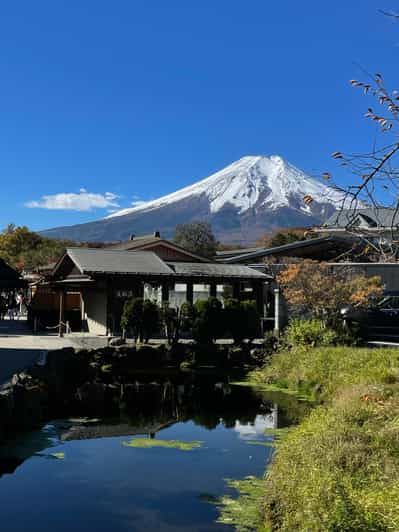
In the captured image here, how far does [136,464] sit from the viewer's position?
9.94 m

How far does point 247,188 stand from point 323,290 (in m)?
169

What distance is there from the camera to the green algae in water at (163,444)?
1102cm

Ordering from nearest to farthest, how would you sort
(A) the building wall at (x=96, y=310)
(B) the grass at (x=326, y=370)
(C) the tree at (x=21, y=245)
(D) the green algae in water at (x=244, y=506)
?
(D) the green algae in water at (x=244, y=506), (B) the grass at (x=326, y=370), (A) the building wall at (x=96, y=310), (C) the tree at (x=21, y=245)

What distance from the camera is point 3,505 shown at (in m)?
7.98

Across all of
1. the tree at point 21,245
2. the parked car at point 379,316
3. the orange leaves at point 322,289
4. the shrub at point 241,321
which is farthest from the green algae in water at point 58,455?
the tree at point 21,245

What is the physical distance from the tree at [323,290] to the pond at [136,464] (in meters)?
6.22

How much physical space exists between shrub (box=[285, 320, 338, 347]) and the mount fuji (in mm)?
123038

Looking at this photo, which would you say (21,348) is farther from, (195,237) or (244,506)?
(195,237)

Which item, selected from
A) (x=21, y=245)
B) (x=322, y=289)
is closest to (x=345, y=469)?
(x=322, y=289)

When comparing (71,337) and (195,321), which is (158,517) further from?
(71,337)

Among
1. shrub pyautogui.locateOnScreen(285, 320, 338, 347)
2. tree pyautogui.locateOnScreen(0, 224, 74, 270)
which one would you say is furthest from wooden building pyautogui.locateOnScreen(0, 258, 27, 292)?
tree pyautogui.locateOnScreen(0, 224, 74, 270)

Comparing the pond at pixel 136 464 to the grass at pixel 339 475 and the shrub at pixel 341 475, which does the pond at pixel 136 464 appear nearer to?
the grass at pixel 339 475

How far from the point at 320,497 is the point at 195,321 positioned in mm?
15796

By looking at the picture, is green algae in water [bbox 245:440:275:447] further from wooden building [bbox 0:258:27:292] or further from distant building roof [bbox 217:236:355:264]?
distant building roof [bbox 217:236:355:264]
